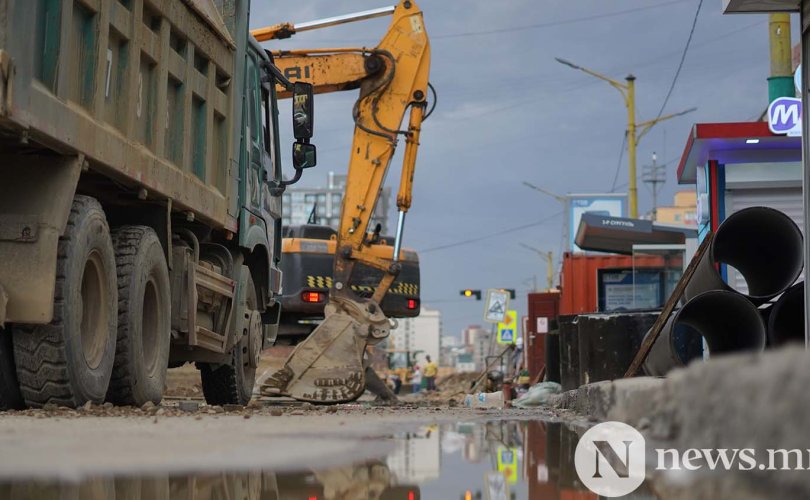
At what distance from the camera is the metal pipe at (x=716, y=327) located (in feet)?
32.1

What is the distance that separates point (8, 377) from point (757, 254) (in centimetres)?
669

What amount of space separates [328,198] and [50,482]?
157788mm

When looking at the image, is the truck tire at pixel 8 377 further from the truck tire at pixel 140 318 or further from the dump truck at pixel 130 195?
the truck tire at pixel 140 318

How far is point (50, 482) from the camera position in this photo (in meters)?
3.90

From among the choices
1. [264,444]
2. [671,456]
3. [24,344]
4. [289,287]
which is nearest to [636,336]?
[24,344]

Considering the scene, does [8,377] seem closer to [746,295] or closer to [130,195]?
[130,195]

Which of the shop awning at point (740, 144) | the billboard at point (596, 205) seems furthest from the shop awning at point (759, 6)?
the billboard at point (596, 205)

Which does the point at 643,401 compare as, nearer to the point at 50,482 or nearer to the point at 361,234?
the point at 50,482

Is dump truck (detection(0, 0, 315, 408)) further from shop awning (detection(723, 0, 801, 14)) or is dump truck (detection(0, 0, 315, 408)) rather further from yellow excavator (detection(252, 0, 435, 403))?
yellow excavator (detection(252, 0, 435, 403))

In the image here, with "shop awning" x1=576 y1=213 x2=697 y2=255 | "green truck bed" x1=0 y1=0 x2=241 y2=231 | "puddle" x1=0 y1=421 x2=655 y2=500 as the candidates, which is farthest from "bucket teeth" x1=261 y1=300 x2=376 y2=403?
"shop awning" x1=576 y1=213 x2=697 y2=255

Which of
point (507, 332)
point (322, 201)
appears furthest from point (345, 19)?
point (322, 201)

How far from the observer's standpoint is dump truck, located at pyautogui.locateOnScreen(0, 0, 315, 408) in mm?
7156

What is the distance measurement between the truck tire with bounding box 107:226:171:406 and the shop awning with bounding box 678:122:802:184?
9.66 m

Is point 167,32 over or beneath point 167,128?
over
